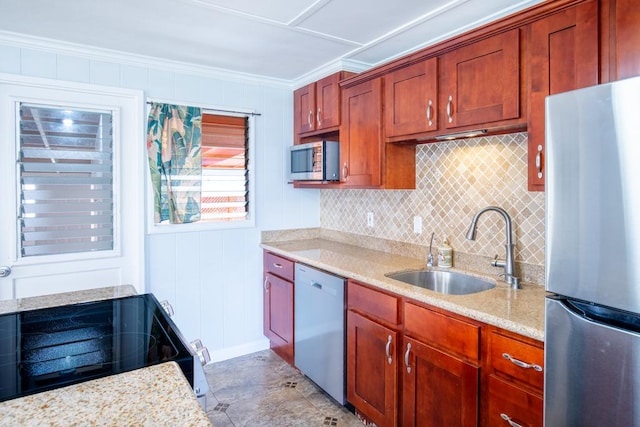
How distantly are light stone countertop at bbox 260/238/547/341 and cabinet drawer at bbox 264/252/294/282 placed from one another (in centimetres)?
6

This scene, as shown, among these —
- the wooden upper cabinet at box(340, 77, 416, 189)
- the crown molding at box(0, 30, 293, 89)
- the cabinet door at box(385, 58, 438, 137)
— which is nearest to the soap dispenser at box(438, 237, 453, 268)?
the wooden upper cabinet at box(340, 77, 416, 189)

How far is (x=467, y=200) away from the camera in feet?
7.91

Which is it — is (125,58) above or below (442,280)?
above

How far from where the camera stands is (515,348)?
4.97ft

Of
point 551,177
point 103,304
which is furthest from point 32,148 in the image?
point 551,177

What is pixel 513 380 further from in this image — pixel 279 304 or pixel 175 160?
pixel 175 160

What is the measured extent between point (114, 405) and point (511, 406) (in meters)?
1.38

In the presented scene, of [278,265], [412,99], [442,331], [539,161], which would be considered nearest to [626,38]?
[539,161]

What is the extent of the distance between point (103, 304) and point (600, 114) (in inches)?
71.5

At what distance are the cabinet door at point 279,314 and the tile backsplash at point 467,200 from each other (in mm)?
817

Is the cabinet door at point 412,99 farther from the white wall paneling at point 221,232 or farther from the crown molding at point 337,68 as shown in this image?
the white wall paneling at point 221,232

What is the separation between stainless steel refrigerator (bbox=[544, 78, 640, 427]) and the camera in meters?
1.08

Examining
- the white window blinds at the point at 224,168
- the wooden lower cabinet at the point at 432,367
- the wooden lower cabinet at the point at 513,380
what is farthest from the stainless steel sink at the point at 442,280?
the white window blinds at the point at 224,168

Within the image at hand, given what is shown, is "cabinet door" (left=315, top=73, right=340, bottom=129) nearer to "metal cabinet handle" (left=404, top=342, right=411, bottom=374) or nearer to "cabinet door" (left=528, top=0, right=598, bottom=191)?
"cabinet door" (left=528, top=0, right=598, bottom=191)
